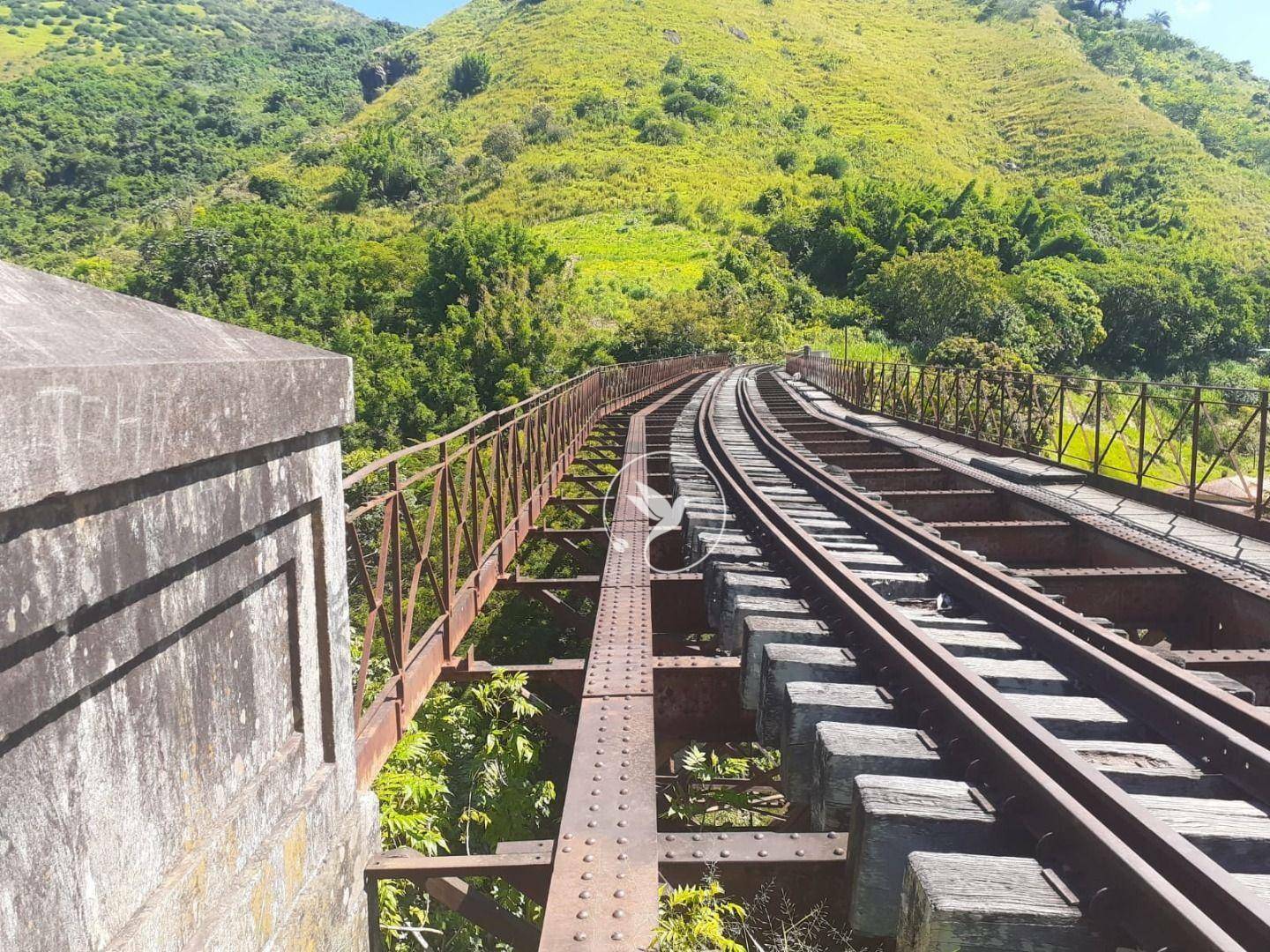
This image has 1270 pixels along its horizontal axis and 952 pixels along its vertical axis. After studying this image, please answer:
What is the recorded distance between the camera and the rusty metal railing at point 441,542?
12.6 feet

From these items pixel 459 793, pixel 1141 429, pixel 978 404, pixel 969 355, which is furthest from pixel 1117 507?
pixel 969 355

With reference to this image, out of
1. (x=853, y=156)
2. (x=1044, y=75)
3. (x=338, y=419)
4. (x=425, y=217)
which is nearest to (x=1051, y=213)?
(x=853, y=156)

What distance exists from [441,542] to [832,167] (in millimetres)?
121480

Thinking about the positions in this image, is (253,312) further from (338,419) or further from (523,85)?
(523,85)

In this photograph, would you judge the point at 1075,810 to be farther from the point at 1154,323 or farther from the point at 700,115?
the point at 700,115

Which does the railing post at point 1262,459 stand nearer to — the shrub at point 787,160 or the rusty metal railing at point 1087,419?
the rusty metal railing at point 1087,419

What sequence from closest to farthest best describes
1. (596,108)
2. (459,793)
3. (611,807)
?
1. (611,807)
2. (459,793)
3. (596,108)

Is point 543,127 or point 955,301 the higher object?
point 543,127

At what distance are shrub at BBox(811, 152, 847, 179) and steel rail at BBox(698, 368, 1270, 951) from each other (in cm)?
12115

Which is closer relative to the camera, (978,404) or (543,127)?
(978,404)

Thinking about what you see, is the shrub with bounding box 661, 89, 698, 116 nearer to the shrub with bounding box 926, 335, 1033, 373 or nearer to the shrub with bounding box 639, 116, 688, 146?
the shrub with bounding box 639, 116, 688, 146

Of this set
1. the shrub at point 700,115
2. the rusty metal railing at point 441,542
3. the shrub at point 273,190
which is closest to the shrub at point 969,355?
the rusty metal railing at point 441,542

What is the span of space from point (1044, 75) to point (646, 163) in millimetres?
88353

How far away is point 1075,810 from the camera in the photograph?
2551 millimetres
